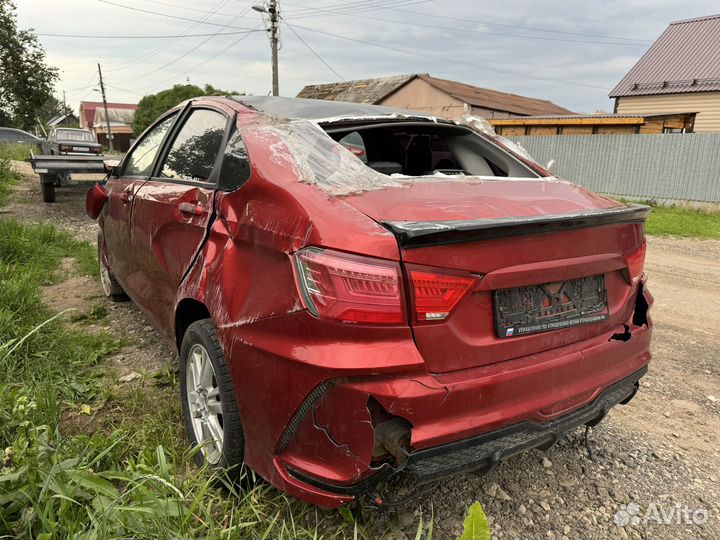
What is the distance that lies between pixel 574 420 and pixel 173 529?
1.43 m

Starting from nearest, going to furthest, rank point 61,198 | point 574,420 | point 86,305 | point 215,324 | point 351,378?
1. point 351,378
2. point 574,420
3. point 215,324
4. point 86,305
5. point 61,198

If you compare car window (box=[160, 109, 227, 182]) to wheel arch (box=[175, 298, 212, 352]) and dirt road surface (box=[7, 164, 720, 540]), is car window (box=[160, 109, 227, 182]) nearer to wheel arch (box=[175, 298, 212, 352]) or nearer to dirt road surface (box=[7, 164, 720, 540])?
wheel arch (box=[175, 298, 212, 352])

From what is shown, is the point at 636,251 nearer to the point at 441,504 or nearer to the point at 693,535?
the point at 693,535

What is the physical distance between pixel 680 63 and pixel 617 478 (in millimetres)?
27938

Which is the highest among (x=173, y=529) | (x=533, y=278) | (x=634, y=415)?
(x=533, y=278)

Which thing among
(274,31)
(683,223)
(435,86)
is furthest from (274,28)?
(683,223)

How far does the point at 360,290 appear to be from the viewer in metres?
1.54

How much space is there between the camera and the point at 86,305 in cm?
456

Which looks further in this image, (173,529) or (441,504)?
(441,504)

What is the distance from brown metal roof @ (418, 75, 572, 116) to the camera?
1167 inches

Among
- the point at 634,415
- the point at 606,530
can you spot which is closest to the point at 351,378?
the point at 606,530

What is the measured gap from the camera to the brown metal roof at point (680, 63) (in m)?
23.1

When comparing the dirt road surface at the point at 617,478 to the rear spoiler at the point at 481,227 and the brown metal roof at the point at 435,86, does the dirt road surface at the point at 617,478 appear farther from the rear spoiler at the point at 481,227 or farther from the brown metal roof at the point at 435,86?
the brown metal roof at the point at 435,86

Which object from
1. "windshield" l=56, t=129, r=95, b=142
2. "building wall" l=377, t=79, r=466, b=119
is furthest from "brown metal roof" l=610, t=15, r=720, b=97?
"windshield" l=56, t=129, r=95, b=142
